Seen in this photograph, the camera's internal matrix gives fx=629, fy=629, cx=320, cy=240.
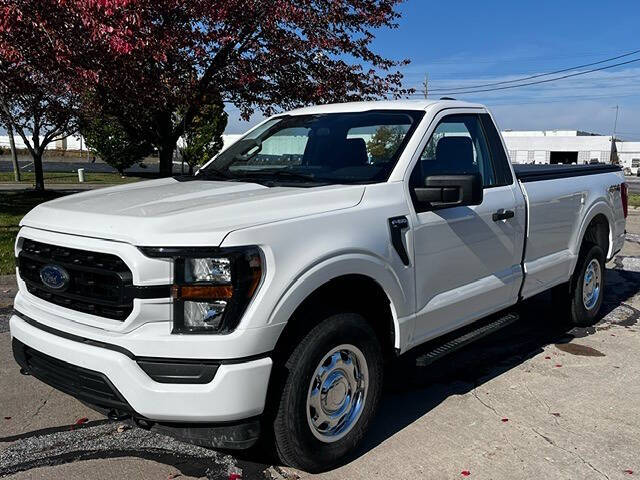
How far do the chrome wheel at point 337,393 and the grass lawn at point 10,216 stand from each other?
576 centimetres

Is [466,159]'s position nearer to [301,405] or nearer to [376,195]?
[376,195]

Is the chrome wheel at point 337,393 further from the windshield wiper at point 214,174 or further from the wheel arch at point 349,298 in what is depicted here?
the windshield wiper at point 214,174

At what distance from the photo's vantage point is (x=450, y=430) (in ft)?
12.5

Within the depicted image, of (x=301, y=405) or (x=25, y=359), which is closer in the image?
(x=301, y=405)

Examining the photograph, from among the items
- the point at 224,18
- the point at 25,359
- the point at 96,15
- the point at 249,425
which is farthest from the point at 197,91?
the point at 249,425

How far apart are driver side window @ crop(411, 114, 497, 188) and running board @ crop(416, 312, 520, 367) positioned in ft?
3.30

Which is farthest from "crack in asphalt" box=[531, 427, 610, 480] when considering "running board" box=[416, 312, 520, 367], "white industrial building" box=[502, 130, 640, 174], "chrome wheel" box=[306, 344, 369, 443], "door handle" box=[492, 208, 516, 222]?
"white industrial building" box=[502, 130, 640, 174]

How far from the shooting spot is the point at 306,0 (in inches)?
391

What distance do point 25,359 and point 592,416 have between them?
3442 millimetres

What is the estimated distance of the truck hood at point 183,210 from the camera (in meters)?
2.77

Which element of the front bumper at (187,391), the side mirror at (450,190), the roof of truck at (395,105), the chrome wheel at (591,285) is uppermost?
the roof of truck at (395,105)

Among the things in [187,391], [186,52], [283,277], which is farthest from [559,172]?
[186,52]

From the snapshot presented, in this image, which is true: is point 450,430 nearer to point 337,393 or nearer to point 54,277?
point 337,393

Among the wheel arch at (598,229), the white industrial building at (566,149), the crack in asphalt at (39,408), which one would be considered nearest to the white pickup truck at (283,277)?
the crack in asphalt at (39,408)
